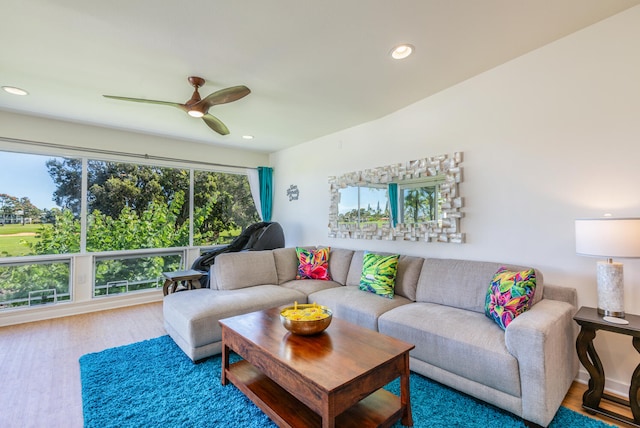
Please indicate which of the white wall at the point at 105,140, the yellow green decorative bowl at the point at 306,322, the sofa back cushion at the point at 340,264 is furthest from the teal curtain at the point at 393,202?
the white wall at the point at 105,140

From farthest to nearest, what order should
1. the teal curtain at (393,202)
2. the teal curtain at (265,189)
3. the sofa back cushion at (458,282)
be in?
the teal curtain at (265,189), the teal curtain at (393,202), the sofa back cushion at (458,282)

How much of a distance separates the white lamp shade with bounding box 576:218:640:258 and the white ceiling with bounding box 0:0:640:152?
1346 mm

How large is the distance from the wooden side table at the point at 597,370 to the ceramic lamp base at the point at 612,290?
0.06 m

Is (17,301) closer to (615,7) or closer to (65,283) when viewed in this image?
(65,283)

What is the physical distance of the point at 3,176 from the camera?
3.45m

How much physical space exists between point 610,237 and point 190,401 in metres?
2.75

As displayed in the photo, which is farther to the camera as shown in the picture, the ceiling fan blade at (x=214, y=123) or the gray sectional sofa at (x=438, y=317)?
the ceiling fan blade at (x=214, y=123)

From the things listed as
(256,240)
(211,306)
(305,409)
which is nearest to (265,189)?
(256,240)

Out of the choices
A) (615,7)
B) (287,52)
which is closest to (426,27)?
(287,52)

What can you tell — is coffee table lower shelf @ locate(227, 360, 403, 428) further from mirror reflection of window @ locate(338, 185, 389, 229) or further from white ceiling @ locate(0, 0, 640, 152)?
white ceiling @ locate(0, 0, 640, 152)

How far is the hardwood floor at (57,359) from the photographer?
6.04 ft

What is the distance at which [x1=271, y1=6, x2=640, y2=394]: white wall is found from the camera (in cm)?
195

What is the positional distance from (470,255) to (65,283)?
4.83 metres

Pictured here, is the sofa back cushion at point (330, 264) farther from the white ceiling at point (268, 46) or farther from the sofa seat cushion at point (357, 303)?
the white ceiling at point (268, 46)
